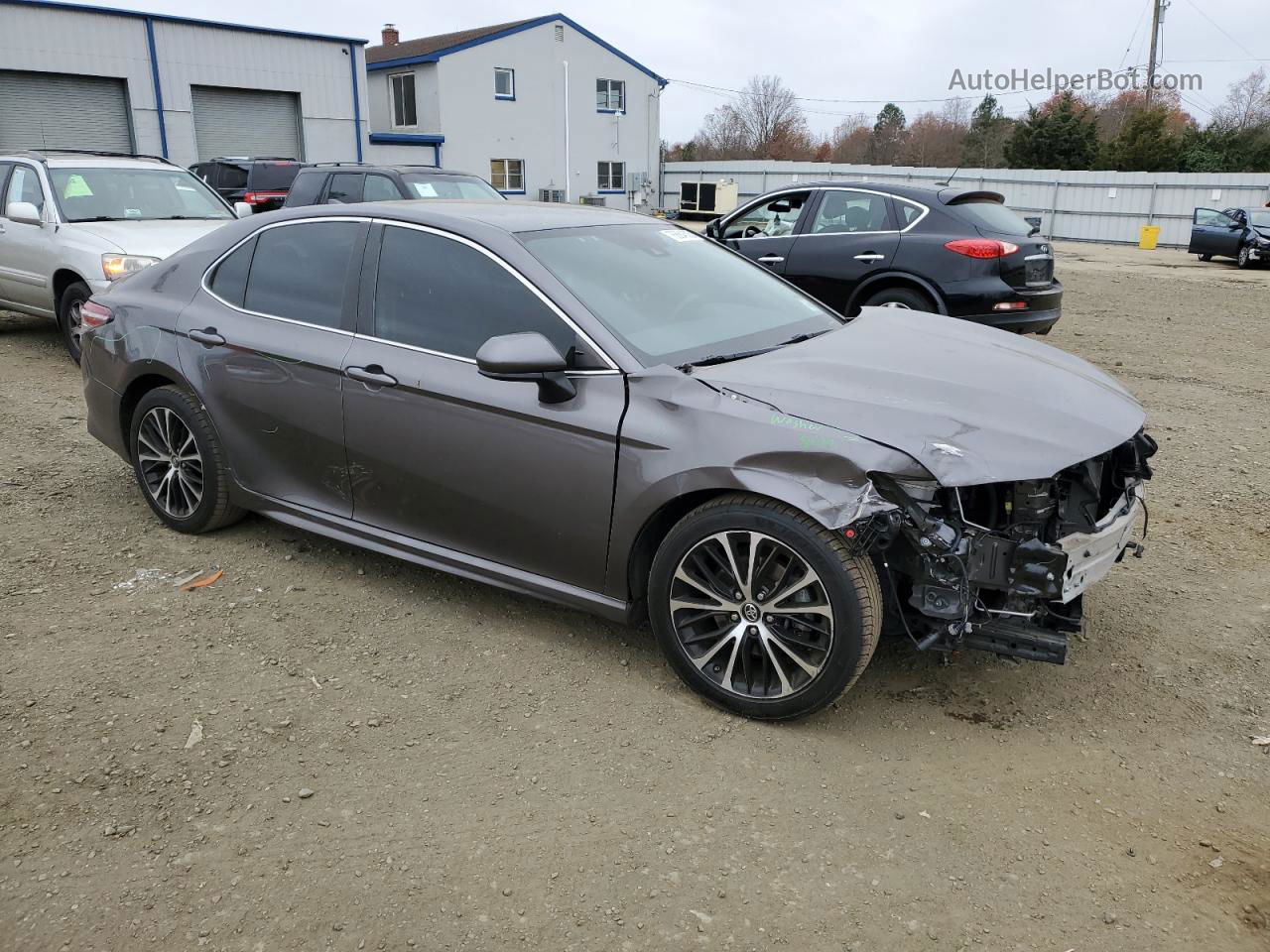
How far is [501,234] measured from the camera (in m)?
3.81

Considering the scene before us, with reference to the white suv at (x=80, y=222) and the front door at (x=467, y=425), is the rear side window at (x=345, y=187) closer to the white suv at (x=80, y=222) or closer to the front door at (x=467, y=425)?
the white suv at (x=80, y=222)

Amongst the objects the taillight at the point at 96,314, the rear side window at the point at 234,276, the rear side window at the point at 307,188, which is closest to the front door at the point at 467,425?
the rear side window at the point at 234,276

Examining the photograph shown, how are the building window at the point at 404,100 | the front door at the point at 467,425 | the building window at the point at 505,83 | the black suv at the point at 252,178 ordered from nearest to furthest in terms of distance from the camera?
1. the front door at the point at 467,425
2. the black suv at the point at 252,178
3. the building window at the point at 404,100
4. the building window at the point at 505,83

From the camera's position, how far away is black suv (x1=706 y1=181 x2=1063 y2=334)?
830 centimetres

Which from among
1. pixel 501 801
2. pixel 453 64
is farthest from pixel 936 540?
pixel 453 64

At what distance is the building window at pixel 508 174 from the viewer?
37594 mm

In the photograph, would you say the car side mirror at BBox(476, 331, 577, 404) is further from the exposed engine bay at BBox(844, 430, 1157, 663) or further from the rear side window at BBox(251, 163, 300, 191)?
the rear side window at BBox(251, 163, 300, 191)

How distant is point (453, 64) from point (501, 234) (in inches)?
1378

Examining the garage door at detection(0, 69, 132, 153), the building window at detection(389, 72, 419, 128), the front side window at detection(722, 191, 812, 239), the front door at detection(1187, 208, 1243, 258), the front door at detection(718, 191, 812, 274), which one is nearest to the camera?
the front door at detection(718, 191, 812, 274)

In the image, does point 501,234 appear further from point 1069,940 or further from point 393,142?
point 393,142

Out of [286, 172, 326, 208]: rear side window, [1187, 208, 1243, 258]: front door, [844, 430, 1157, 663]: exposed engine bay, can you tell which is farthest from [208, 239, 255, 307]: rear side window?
[1187, 208, 1243, 258]: front door

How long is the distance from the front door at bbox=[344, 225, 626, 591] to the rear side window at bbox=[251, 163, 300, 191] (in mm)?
14321

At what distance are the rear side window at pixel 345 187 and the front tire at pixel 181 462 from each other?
8.18m

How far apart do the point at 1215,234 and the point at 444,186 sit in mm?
19138
